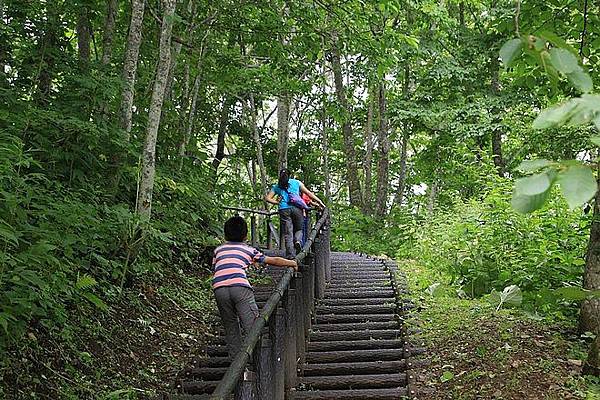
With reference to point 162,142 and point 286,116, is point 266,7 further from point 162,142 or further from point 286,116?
point 286,116

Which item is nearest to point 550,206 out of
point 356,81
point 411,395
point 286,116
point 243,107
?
point 411,395

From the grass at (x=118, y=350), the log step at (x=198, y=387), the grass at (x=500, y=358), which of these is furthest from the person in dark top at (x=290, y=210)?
the log step at (x=198, y=387)

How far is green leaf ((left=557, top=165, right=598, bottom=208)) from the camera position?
1.13m

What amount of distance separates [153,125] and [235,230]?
10.3ft

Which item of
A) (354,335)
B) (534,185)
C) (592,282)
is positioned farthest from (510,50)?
(354,335)

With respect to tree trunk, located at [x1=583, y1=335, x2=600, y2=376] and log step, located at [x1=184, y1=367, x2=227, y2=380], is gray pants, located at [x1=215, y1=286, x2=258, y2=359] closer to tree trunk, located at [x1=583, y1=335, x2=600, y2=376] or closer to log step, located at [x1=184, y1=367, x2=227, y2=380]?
log step, located at [x1=184, y1=367, x2=227, y2=380]

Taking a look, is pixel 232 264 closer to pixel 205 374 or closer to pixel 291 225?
pixel 205 374

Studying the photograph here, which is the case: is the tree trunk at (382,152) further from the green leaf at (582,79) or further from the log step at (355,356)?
the green leaf at (582,79)

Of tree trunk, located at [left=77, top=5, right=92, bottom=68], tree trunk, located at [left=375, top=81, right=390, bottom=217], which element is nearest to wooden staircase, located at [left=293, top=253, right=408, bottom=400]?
tree trunk, located at [left=77, top=5, right=92, bottom=68]

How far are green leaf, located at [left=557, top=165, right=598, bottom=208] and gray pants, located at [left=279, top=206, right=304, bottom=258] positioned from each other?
954cm

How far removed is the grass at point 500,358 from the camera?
5117mm

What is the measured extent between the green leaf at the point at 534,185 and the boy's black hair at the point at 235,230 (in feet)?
15.1

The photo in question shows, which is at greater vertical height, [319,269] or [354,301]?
[319,269]

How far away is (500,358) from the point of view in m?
5.76
